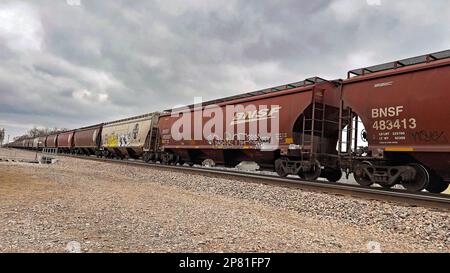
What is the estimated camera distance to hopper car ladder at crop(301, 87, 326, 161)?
1248cm

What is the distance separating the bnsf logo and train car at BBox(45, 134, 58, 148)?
48.8 meters

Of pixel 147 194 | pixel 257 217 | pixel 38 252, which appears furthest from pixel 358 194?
pixel 38 252

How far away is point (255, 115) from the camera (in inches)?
587

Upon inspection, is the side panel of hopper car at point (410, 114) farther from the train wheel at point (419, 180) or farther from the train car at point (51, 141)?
the train car at point (51, 141)

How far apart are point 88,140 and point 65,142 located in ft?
40.8

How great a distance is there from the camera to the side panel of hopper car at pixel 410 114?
29.6 feet

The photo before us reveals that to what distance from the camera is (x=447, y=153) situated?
9.05 metres

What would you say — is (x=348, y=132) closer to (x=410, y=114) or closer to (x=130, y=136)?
(x=410, y=114)

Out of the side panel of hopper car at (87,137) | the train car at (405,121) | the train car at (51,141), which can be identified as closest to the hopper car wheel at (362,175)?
the train car at (405,121)

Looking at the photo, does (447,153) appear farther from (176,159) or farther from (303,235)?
(176,159)

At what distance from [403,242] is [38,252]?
5446 millimetres

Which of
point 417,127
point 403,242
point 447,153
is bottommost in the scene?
point 403,242
